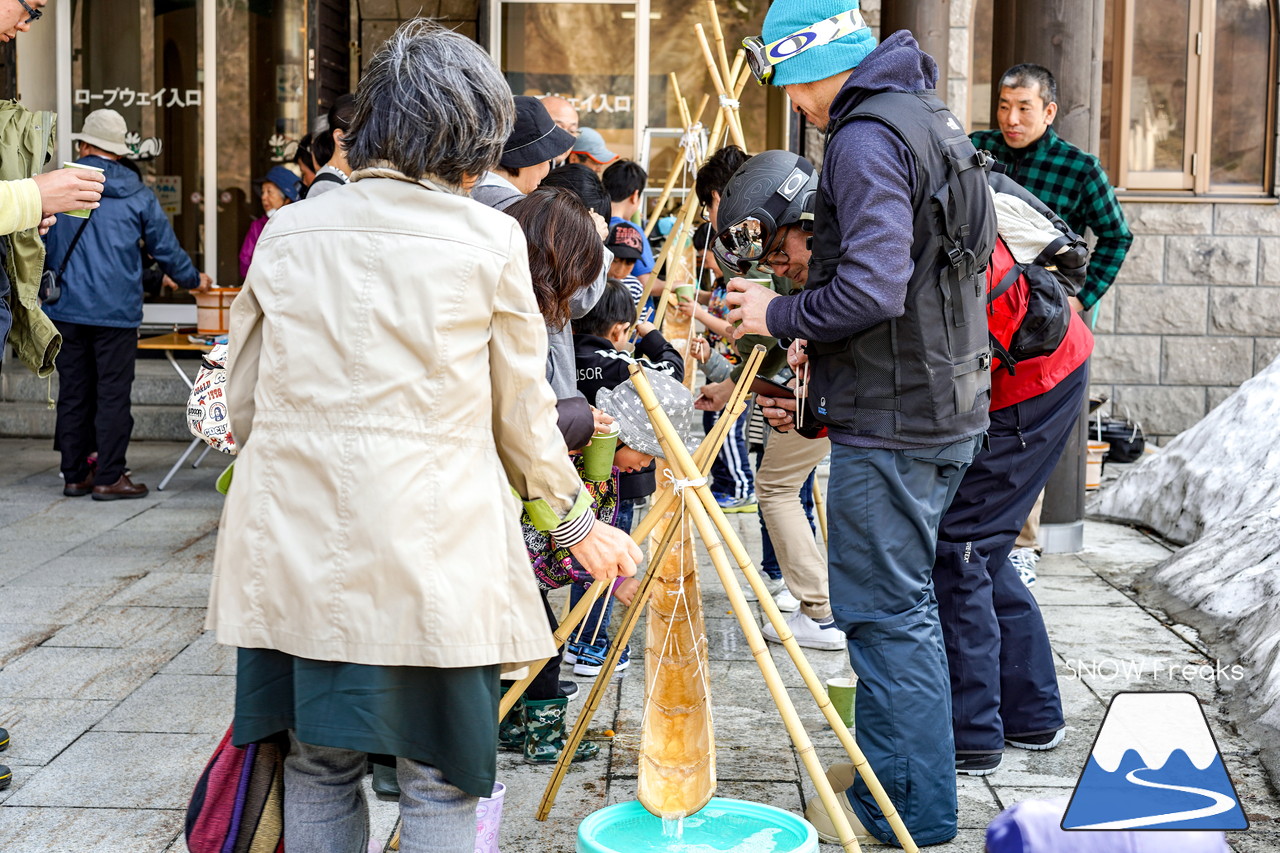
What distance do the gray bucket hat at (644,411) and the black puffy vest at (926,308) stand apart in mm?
343

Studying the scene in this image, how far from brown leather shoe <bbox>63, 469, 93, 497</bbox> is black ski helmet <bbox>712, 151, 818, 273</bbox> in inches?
192

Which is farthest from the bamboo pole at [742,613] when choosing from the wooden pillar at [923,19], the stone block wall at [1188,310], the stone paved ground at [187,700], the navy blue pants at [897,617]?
the stone block wall at [1188,310]

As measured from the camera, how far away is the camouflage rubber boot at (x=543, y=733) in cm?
354

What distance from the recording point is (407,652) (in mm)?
2084

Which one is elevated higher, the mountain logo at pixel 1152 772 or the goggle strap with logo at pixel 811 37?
the goggle strap with logo at pixel 811 37

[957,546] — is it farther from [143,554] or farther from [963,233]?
[143,554]

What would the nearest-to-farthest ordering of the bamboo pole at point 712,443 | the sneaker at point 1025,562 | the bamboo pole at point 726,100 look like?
the bamboo pole at point 712,443 < the bamboo pole at point 726,100 < the sneaker at point 1025,562

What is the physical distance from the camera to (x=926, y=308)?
2930 millimetres

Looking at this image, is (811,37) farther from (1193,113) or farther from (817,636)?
(1193,113)

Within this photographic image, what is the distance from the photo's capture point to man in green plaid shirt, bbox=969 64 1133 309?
5.32 meters

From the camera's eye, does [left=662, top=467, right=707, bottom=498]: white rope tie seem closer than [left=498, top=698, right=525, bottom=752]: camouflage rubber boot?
Yes

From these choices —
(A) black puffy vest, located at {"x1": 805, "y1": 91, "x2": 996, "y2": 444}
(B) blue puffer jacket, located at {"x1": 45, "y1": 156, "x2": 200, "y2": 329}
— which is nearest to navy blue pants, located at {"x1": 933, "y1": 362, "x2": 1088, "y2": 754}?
(A) black puffy vest, located at {"x1": 805, "y1": 91, "x2": 996, "y2": 444}

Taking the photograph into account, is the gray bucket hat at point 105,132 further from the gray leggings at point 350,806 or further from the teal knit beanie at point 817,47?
the gray leggings at point 350,806

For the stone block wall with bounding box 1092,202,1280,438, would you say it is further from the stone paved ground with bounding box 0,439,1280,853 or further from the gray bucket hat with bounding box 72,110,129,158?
the gray bucket hat with bounding box 72,110,129,158
